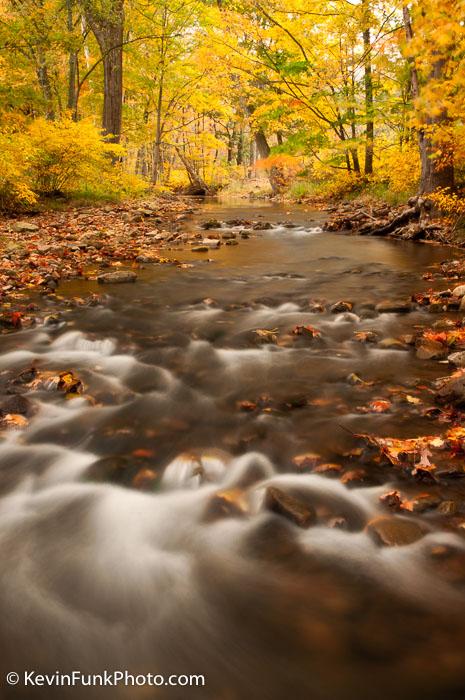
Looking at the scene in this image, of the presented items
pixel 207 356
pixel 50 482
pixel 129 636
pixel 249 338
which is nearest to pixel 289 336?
pixel 249 338

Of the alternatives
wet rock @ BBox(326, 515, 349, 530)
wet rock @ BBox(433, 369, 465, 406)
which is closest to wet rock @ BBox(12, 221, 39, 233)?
wet rock @ BBox(433, 369, 465, 406)

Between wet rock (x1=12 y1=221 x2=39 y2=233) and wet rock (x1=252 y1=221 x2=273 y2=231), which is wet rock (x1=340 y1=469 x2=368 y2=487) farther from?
wet rock (x1=252 y1=221 x2=273 y2=231)

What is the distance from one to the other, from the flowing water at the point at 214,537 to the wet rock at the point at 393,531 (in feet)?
0.11

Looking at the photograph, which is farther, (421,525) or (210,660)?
(421,525)

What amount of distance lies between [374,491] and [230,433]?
0.94 m

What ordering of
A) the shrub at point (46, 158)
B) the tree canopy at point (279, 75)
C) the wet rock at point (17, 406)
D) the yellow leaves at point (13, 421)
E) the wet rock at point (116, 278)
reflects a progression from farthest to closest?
the shrub at point (46, 158), the tree canopy at point (279, 75), the wet rock at point (116, 278), the wet rock at point (17, 406), the yellow leaves at point (13, 421)

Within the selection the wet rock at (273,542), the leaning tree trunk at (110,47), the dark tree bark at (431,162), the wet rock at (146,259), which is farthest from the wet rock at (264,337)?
the leaning tree trunk at (110,47)

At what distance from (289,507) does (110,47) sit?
1790cm

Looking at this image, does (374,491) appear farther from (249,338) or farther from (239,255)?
(239,255)

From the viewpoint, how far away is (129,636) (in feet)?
5.28

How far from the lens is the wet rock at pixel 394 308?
502 centimetres

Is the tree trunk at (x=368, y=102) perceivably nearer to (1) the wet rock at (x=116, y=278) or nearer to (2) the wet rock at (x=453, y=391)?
(1) the wet rock at (x=116, y=278)

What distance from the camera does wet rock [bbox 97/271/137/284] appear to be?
20.9ft

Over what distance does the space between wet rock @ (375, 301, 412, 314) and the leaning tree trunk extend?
12.0 m
